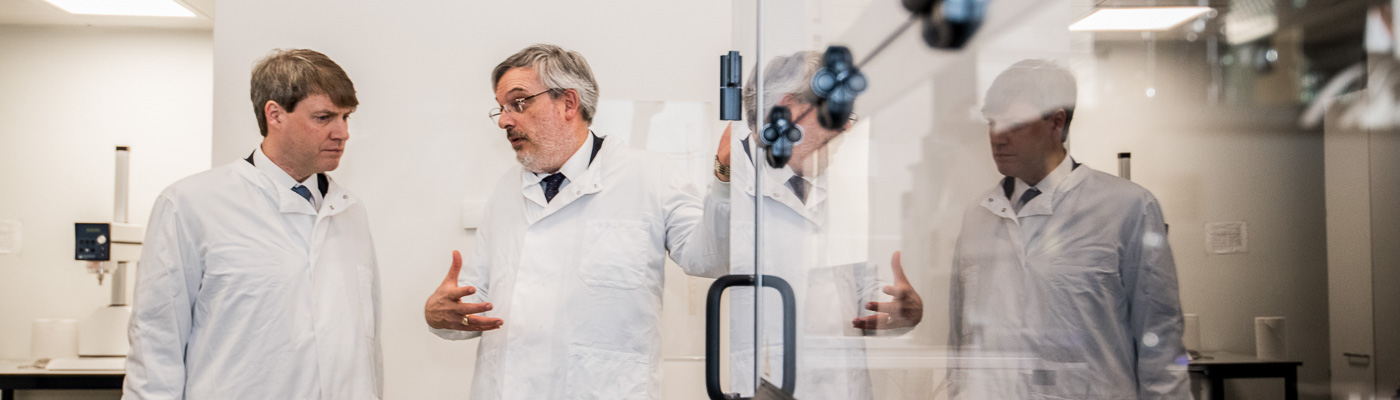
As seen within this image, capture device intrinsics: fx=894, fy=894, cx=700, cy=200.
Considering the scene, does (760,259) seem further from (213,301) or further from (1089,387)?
(213,301)

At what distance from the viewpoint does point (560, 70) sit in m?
2.50

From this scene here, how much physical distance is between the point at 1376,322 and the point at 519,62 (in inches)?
92.0

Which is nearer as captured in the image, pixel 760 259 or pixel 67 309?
pixel 760 259

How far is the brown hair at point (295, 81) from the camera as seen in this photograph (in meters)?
2.43

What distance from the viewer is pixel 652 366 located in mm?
2240

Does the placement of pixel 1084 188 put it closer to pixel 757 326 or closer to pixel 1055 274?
pixel 1055 274

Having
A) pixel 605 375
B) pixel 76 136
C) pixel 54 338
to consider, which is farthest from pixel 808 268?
pixel 76 136

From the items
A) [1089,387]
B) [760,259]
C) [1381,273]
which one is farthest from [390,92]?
[1381,273]

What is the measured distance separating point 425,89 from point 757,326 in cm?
159

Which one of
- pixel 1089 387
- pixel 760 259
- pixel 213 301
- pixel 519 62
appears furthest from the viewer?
pixel 519 62

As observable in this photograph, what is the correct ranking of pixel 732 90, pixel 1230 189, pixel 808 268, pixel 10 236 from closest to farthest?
pixel 1230 189 < pixel 808 268 < pixel 732 90 < pixel 10 236

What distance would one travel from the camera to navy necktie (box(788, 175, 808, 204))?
1.12m

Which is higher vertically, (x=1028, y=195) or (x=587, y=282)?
(x=1028, y=195)

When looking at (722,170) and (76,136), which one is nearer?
(722,170)
